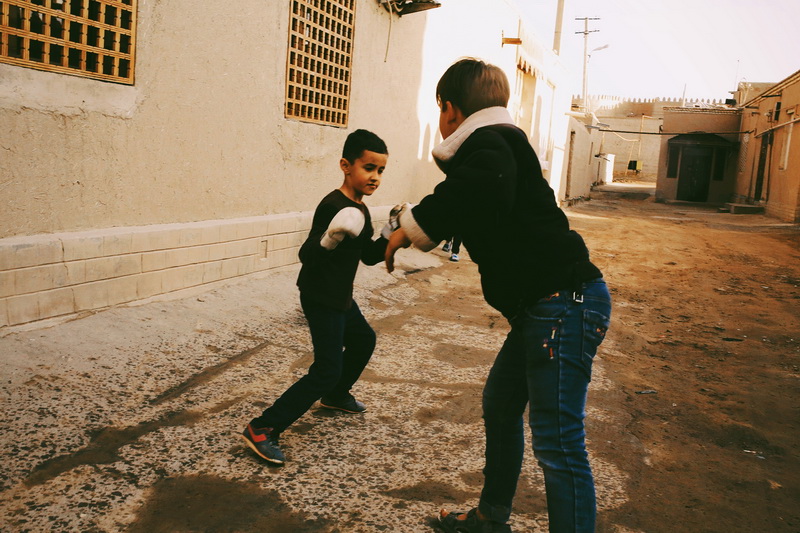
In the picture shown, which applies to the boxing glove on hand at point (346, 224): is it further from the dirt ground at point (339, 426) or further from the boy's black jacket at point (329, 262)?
the dirt ground at point (339, 426)

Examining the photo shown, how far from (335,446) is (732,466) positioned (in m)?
2.03

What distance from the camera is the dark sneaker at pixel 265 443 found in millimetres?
2941

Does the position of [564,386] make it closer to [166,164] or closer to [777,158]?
[166,164]

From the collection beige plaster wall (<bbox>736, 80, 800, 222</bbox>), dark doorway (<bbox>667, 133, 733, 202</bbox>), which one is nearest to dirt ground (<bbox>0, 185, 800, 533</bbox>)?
beige plaster wall (<bbox>736, 80, 800, 222</bbox>)

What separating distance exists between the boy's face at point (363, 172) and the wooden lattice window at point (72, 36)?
83.9 inches

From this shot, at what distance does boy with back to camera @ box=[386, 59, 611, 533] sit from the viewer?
1916 millimetres

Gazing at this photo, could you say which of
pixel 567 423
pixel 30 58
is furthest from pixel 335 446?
pixel 30 58

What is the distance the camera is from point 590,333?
2010mm

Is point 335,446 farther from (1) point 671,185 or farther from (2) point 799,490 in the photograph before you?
(1) point 671,185

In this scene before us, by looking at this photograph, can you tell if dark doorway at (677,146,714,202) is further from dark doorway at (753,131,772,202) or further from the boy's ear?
the boy's ear

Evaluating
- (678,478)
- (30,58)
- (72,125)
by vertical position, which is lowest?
(678,478)

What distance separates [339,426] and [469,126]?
6.51 feet

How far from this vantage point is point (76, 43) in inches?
162

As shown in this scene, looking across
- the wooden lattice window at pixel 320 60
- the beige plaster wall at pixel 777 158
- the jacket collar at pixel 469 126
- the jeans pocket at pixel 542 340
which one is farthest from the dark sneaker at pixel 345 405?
the beige plaster wall at pixel 777 158
